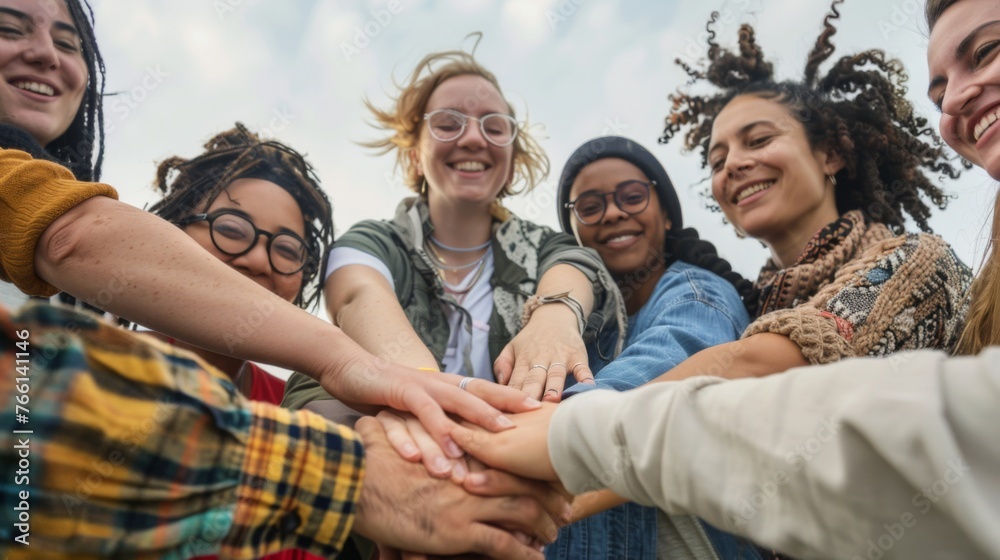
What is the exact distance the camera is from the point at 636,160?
365cm

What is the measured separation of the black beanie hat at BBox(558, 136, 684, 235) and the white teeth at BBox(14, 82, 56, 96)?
7.80 feet

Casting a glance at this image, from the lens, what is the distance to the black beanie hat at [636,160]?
366 cm

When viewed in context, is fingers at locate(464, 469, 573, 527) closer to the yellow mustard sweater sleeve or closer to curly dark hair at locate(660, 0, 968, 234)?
the yellow mustard sweater sleeve

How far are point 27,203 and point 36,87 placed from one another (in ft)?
4.13

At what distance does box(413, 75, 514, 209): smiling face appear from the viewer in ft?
11.6

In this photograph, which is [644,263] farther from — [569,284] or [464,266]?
[464,266]

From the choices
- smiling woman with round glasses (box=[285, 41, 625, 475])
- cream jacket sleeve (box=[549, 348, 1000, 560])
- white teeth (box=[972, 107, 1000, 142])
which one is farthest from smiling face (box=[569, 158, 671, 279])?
cream jacket sleeve (box=[549, 348, 1000, 560])

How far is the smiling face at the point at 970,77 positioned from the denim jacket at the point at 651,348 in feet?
3.43

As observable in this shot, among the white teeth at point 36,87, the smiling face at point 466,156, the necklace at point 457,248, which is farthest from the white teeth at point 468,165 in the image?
the white teeth at point 36,87

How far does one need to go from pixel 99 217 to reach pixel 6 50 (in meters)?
1.35

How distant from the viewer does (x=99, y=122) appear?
10.5 feet

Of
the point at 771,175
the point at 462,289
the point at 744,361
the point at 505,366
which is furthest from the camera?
the point at 771,175

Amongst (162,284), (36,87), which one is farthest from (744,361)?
(36,87)

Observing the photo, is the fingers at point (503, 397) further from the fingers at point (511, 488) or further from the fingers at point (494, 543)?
the fingers at point (494, 543)
